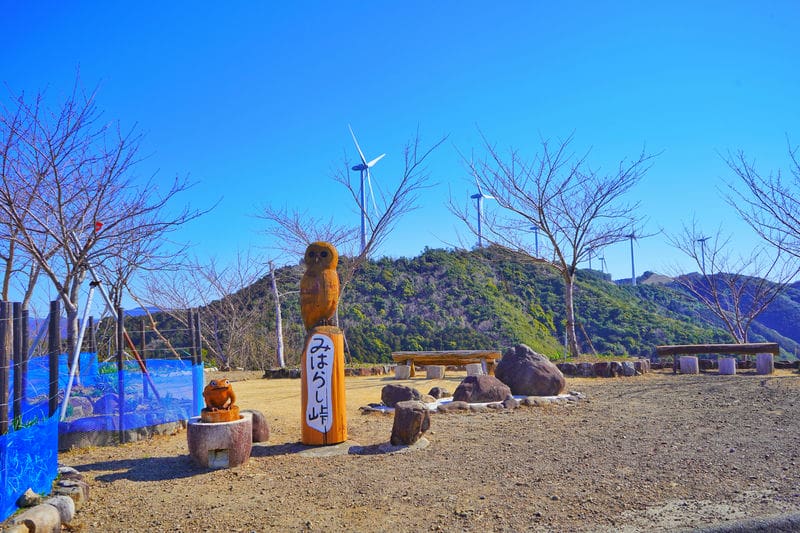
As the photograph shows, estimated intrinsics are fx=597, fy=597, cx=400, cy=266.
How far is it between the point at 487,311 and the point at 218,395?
25.5m

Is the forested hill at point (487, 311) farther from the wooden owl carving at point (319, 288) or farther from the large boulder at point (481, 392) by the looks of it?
the wooden owl carving at point (319, 288)

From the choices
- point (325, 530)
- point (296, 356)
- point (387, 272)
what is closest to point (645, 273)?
point (387, 272)

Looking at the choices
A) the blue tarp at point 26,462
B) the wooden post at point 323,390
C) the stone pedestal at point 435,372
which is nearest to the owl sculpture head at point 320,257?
the wooden post at point 323,390

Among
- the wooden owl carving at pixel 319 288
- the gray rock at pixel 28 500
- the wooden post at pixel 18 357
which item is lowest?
the gray rock at pixel 28 500

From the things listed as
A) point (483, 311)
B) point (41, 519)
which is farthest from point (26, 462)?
point (483, 311)

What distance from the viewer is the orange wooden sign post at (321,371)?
660 cm

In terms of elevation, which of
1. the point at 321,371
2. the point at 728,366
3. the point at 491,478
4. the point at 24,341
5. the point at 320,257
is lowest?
the point at 491,478

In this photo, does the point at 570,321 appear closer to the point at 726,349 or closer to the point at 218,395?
the point at 726,349

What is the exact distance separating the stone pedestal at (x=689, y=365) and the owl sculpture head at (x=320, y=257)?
33.7ft

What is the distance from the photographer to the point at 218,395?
224 inches

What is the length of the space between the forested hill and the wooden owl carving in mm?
15685

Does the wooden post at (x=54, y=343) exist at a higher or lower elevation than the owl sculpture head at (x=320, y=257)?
lower

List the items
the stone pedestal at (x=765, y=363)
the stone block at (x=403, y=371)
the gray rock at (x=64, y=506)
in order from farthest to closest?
the stone block at (x=403, y=371) → the stone pedestal at (x=765, y=363) → the gray rock at (x=64, y=506)

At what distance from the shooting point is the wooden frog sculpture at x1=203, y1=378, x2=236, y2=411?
568 cm
